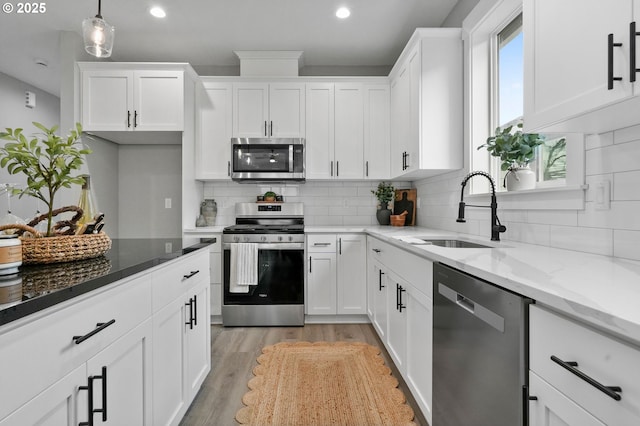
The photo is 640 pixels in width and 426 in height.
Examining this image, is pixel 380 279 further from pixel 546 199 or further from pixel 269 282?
pixel 546 199

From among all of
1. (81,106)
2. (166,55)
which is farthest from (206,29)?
(81,106)

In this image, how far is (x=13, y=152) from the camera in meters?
1.00

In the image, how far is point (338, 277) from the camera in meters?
3.18

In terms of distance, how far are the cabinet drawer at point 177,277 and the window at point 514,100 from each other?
1.96 m

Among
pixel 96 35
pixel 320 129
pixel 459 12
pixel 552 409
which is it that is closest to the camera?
pixel 552 409

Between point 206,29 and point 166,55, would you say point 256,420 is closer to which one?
point 206,29

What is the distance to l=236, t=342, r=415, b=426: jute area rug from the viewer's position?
5.73 ft

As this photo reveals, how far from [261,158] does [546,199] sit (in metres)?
2.51

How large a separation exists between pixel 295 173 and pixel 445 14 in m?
1.99

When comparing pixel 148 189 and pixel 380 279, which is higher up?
pixel 148 189

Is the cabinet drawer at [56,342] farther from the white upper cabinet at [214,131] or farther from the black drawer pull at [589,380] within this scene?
the white upper cabinet at [214,131]

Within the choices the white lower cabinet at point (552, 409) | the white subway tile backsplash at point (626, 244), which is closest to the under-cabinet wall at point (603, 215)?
the white subway tile backsplash at point (626, 244)

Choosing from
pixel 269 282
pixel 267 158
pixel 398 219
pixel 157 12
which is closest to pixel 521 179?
pixel 398 219

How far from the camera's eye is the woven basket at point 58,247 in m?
1.04
